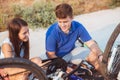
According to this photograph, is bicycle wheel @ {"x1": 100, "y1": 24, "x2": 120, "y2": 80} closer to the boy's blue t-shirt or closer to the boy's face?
the boy's face

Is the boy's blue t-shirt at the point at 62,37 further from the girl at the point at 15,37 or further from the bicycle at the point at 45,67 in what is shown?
the bicycle at the point at 45,67

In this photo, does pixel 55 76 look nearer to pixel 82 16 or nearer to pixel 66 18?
pixel 66 18

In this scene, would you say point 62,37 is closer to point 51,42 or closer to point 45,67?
point 51,42

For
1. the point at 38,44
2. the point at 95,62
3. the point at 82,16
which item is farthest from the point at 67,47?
the point at 82,16

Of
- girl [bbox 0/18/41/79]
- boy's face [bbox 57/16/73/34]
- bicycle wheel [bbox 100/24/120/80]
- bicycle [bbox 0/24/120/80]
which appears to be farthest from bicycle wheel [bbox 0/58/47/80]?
boy's face [bbox 57/16/73/34]

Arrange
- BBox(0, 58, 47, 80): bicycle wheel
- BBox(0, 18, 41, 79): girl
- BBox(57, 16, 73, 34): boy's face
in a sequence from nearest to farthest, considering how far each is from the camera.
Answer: BBox(0, 58, 47, 80): bicycle wheel → BBox(0, 18, 41, 79): girl → BBox(57, 16, 73, 34): boy's face

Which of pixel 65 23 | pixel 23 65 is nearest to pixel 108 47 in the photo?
pixel 23 65

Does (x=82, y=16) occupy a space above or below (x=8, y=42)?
below

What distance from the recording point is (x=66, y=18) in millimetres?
3252

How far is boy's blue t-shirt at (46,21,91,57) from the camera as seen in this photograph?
345cm

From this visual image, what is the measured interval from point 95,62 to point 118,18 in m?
2.01

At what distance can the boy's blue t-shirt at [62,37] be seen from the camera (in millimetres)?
3449

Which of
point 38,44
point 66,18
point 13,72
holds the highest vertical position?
point 66,18

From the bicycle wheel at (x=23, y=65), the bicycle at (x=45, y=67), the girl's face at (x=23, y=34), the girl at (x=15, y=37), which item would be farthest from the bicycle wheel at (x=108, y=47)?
the girl's face at (x=23, y=34)
